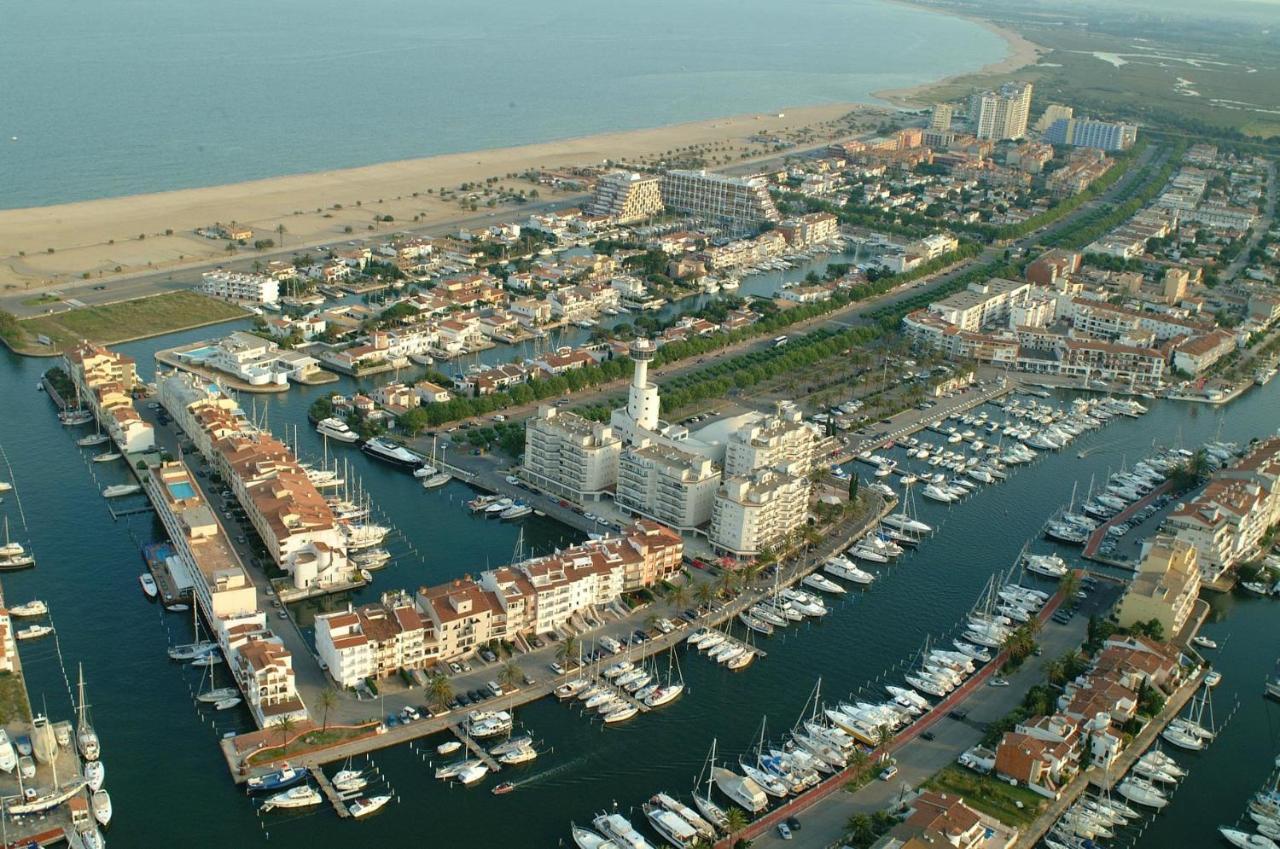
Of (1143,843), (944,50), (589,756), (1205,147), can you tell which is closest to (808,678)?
(589,756)

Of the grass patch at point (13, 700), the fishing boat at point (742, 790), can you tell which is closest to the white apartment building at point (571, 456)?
the fishing boat at point (742, 790)

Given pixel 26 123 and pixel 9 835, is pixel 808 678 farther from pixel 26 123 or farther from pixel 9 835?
pixel 26 123

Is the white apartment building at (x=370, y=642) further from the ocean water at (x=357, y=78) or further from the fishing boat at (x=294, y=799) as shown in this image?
the ocean water at (x=357, y=78)

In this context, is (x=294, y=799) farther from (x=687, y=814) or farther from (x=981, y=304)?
(x=981, y=304)

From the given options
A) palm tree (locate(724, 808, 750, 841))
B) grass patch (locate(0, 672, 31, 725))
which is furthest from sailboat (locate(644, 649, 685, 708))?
grass patch (locate(0, 672, 31, 725))

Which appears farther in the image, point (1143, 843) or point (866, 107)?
point (866, 107)

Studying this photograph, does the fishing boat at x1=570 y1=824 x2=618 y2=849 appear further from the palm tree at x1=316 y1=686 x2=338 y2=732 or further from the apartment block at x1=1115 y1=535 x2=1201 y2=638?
the apartment block at x1=1115 y1=535 x2=1201 y2=638
